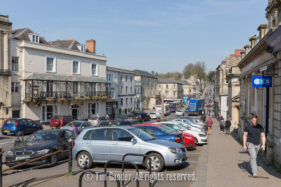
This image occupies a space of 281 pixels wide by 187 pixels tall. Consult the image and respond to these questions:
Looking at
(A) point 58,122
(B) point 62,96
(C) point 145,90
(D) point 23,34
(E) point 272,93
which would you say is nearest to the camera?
(E) point 272,93

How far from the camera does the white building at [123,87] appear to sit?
5309 centimetres

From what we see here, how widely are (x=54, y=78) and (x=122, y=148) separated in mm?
28674

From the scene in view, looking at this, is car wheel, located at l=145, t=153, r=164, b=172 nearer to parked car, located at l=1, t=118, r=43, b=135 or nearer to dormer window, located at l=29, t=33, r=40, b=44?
parked car, located at l=1, t=118, r=43, b=135

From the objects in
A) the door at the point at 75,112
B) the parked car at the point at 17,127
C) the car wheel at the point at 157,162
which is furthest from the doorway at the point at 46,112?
the car wheel at the point at 157,162

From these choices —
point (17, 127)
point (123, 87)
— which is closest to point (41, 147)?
point (17, 127)

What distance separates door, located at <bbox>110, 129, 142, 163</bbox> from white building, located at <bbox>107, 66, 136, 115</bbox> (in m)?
41.6

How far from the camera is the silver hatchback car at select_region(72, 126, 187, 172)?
9.44m

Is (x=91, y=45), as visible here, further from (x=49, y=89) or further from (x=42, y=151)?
(x=42, y=151)

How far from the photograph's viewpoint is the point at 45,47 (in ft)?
118

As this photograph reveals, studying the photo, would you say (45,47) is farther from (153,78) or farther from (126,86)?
(153,78)

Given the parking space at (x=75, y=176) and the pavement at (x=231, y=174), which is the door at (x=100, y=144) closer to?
the parking space at (x=75, y=176)

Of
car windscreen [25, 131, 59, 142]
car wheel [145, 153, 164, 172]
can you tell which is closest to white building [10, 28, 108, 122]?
car windscreen [25, 131, 59, 142]

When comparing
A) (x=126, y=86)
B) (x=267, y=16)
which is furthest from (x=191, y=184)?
(x=126, y=86)

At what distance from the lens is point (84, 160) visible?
1025cm
